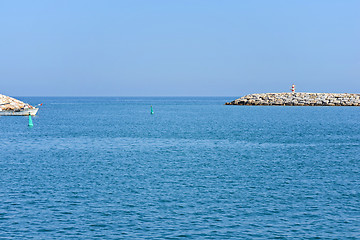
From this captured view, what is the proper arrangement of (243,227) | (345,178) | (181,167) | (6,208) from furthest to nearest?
(181,167) → (345,178) → (6,208) → (243,227)

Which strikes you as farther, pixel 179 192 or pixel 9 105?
pixel 9 105

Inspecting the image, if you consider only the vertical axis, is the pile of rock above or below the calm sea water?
above

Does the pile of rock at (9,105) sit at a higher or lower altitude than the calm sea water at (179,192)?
higher

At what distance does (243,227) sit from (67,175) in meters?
19.8

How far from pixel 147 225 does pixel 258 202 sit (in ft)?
27.3

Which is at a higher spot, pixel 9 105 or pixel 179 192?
A: pixel 9 105

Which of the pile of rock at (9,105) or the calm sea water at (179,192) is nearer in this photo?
the calm sea water at (179,192)

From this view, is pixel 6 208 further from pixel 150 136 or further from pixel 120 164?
pixel 150 136

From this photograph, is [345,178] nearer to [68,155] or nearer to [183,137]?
[68,155]

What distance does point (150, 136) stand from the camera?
7938 cm

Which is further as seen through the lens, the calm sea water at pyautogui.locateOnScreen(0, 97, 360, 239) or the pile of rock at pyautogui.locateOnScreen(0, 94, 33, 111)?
the pile of rock at pyautogui.locateOnScreen(0, 94, 33, 111)

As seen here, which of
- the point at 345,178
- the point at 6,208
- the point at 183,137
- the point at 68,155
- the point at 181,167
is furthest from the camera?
the point at 183,137

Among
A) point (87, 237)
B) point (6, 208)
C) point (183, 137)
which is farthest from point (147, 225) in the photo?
point (183, 137)

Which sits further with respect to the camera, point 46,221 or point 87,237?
point 46,221
